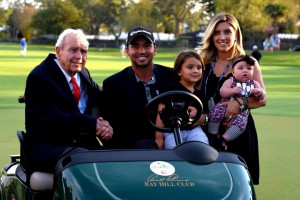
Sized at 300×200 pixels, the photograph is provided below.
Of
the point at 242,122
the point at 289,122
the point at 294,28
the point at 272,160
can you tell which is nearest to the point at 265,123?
the point at 289,122

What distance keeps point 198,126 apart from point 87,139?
83 cm

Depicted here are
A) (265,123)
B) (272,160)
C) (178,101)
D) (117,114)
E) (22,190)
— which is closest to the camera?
(178,101)

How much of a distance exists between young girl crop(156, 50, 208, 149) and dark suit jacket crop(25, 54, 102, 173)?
561mm

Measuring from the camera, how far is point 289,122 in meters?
14.2

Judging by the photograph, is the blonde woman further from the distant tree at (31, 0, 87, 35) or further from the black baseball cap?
the distant tree at (31, 0, 87, 35)

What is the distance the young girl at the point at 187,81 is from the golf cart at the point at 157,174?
748 mm

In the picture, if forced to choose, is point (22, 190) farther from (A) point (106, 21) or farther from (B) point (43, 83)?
(A) point (106, 21)

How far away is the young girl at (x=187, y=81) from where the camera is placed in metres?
5.67

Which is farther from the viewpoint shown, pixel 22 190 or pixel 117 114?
pixel 117 114

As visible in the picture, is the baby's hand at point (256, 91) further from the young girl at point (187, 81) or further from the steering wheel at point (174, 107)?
the steering wheel at point (174, 107)

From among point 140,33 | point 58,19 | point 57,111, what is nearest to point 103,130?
point 57,111

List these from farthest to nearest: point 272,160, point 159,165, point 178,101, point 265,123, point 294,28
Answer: point 294,28 < point 265,123 < point 272,160 < point 178,101 < point 159,165

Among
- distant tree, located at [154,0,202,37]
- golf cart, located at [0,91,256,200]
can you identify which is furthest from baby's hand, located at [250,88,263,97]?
distant tree, located at [154,0,202,37]

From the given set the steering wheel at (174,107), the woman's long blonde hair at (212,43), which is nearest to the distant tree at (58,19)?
the woman's long blonde hair at (212,43)
